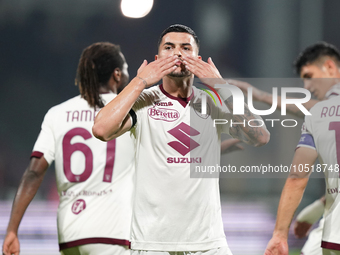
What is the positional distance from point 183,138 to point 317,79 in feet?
6.41

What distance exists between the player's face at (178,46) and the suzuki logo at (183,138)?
1.13 feet

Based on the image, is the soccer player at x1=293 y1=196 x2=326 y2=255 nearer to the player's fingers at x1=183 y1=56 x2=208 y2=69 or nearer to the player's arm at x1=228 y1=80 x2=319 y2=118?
the player's arm at x1=228 y1=80 x2=319 y2=118

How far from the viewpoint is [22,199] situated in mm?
3182

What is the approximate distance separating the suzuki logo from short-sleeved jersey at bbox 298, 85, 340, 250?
82 cm

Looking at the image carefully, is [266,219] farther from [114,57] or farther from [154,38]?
[114,57]

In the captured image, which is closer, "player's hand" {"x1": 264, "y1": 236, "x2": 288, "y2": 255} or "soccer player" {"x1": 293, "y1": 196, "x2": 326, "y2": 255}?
"player's hand" {"x1": 264, "y1": 236, "x2": 288, "y2": 255}

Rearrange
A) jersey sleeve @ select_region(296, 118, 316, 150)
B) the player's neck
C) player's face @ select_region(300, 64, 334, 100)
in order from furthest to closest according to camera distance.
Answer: player's face @ select_region(300, 64, 334, 100)
jersey sleeve @ select_region(296, 118, 316, 150)
the player's neck

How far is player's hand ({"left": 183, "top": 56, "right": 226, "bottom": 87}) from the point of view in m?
2.52

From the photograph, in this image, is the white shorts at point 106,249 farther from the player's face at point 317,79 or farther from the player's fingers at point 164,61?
the player's face at point 317,79

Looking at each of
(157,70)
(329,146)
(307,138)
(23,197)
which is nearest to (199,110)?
(157,70)

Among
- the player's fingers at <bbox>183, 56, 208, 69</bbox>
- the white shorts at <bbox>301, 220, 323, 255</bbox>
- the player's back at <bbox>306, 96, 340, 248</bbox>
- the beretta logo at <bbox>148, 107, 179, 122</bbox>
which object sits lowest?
the white shorts at <bbox>301, 220, 323, 255</bbox>

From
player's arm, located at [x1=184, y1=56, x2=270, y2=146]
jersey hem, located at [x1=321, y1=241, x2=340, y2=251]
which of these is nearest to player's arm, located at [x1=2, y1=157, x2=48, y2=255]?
player's arm, located at [x1=184, y1=56, x2=270, y2=146]

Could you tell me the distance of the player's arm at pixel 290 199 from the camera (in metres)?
2.67

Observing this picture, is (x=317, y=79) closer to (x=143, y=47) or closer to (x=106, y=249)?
(x=106, y=249)
